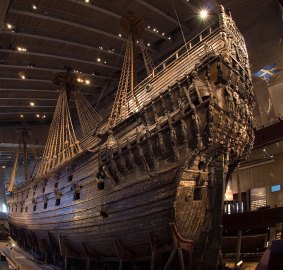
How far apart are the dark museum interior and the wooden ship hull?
25mm

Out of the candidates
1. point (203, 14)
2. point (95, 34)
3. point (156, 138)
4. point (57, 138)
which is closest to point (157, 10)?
point (203, 14)

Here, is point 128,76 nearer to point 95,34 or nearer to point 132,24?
point 132,24

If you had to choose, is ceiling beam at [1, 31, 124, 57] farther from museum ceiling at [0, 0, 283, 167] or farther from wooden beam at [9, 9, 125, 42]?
wooden beam at [9, 9, 125, 42]

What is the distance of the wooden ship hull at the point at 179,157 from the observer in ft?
17.2

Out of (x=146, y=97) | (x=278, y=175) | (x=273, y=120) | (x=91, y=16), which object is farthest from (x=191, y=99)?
(x=91, y=16)

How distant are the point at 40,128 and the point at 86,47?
1200 centimetres

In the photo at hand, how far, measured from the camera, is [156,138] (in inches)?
229

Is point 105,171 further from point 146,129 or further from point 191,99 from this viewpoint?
point 191,99

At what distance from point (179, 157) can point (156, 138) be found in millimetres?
647

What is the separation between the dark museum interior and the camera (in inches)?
212

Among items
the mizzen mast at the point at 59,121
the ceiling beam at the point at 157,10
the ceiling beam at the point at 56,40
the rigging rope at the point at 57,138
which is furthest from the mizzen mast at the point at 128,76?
the ceiling beam at the point at 56,40

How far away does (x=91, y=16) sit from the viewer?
42.5 feet

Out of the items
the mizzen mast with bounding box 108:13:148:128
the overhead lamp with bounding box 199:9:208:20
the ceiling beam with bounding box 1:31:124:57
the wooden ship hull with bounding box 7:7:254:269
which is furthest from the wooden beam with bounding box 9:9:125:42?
the wooden ship hull with bounding box 7:7:254:269

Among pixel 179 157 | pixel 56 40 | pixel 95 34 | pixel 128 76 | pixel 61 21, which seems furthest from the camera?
pixel 95 34
